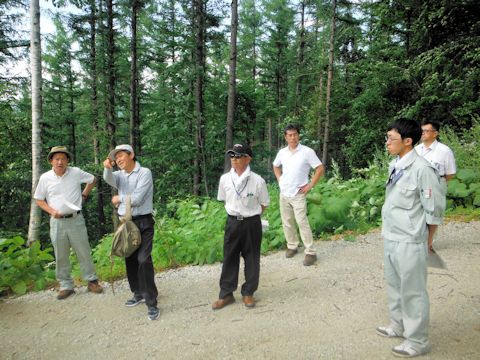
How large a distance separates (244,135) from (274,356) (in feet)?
43.9

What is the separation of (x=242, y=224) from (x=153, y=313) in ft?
4.95

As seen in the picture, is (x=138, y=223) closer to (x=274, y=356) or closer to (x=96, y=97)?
(x=274, y=356)

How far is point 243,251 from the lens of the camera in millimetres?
4117

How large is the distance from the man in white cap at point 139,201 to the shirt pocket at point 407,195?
2808 mm

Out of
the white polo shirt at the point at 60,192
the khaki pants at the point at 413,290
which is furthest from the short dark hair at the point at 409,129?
the white polo shirt at the point at 60,192

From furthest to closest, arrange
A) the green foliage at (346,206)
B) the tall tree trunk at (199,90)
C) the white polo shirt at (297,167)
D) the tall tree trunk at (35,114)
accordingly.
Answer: the tall tree trunk at (199,90) < the green foliage at (346,206) < the tall tree trunk at (35,114) < the white polo shirt at (297,167)

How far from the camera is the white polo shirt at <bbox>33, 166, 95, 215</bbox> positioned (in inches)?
180

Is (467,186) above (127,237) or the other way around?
above

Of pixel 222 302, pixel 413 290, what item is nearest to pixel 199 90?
pixel 222 302

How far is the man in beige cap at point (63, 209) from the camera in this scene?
15.0ft

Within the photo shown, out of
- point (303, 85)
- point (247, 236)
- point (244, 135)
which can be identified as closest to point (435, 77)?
point (244, 135)

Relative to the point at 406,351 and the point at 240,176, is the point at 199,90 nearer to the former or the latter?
the point at 240,176

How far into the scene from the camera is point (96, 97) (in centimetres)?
1917

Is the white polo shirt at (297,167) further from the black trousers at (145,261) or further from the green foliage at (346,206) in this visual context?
the black trousers at (145,261)
